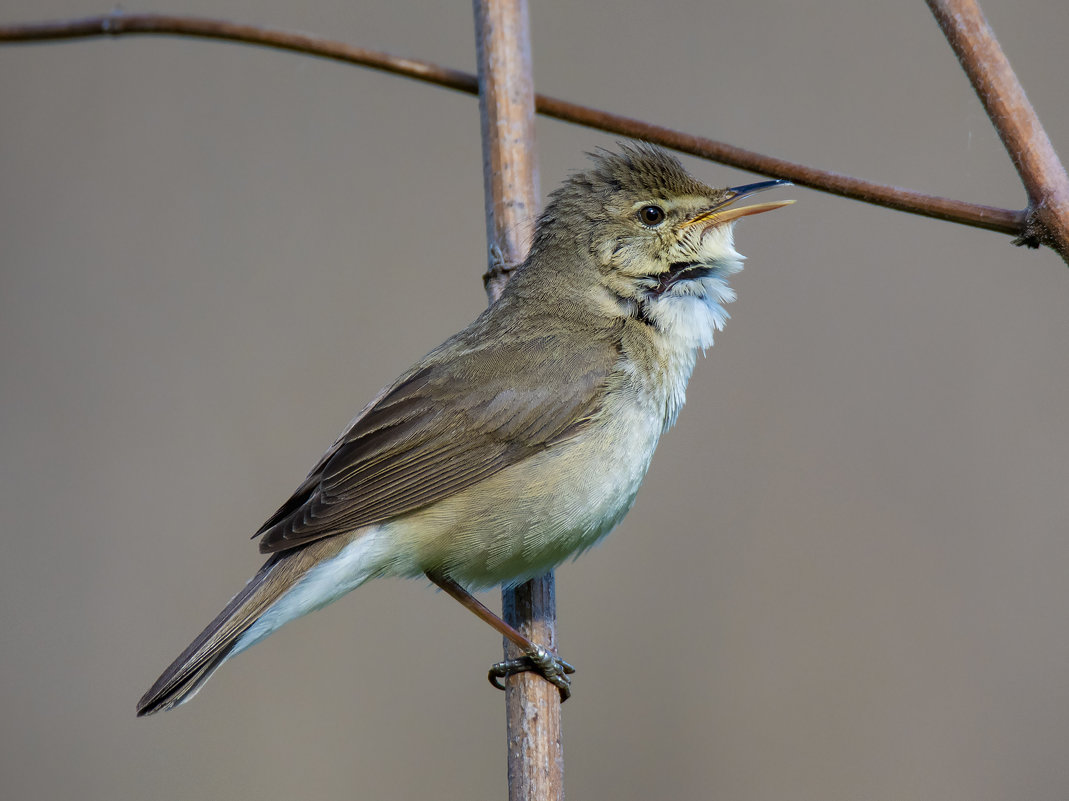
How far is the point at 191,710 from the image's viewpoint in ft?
13.7

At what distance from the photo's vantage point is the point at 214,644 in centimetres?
233

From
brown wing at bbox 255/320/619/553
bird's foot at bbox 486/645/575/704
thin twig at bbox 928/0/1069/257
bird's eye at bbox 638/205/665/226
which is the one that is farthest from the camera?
bird's eye at bbox 638/205/665/226

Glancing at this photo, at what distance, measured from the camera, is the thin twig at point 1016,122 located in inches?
61.7

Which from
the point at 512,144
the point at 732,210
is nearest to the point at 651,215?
the point at 732,210

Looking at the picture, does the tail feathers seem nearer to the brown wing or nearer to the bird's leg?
the brown wing

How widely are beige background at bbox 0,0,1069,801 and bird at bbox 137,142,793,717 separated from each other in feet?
4.68

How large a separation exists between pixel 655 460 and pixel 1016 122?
2.98 m

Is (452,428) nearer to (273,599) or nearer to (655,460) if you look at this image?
(273,599)

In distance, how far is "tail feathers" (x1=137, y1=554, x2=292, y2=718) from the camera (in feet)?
7.41

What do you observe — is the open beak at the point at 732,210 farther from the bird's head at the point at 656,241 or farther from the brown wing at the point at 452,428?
the brown wing at the point at 452,428

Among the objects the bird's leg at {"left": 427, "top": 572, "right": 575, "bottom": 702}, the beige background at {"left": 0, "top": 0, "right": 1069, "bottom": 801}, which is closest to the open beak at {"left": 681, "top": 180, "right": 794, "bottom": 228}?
the bird's leg at {"left": 427, "top": 572, "right": 575, "bottom": 702}

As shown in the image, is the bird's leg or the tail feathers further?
the bird's leg

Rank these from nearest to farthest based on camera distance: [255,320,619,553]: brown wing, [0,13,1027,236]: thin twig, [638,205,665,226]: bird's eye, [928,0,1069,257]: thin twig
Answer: [928,0,1069,257]: thin twig < [0,13,1027,236]: thin twig < [255,320,619,553]: brown wing < [638,205,665,226]: bird's eye

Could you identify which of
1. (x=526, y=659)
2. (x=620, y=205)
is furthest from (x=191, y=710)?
(x=620, y=205)
